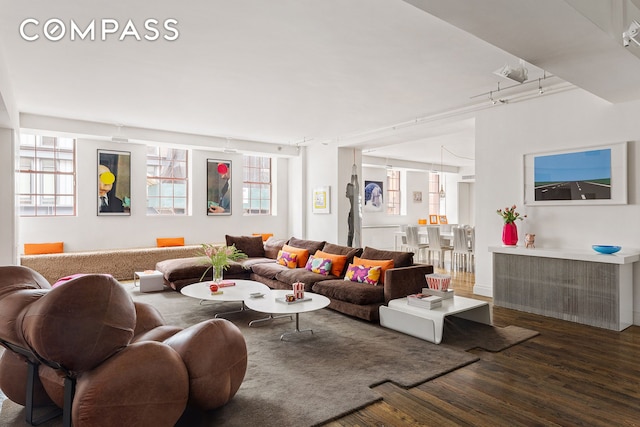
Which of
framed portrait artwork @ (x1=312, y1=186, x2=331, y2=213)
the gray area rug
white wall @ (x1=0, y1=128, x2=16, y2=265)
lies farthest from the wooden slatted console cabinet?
white wall @ (x1=0, y1=128, x2=16, y2=265)

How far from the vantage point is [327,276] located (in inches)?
205

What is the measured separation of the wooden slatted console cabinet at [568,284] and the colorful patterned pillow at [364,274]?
1.60 metres

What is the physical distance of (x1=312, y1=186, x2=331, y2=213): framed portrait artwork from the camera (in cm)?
831

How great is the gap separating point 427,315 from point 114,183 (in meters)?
6.39

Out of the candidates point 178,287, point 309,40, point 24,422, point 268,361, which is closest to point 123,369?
point 24,422

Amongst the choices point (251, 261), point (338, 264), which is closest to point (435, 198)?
point (251, 261)

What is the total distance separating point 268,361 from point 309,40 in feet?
9.22

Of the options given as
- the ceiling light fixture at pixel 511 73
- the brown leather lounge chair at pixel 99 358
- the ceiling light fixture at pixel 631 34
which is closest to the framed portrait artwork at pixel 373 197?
the ceiling light fixture at pixel 511 73

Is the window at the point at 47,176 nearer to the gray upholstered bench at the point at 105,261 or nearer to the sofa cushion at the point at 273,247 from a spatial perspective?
the gray upholstered bench at the point at 105,261

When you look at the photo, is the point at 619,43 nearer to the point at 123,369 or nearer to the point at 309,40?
the point at 309,40

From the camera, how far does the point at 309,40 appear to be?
347 centimetres

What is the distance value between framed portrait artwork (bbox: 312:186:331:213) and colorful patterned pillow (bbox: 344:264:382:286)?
345 cm

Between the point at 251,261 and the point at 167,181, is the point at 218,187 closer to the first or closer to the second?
the point at 167,181

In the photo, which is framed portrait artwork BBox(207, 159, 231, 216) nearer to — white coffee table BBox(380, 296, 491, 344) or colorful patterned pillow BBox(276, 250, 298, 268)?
colorful patterned pillow BBox(276, 250, 298, 268)
